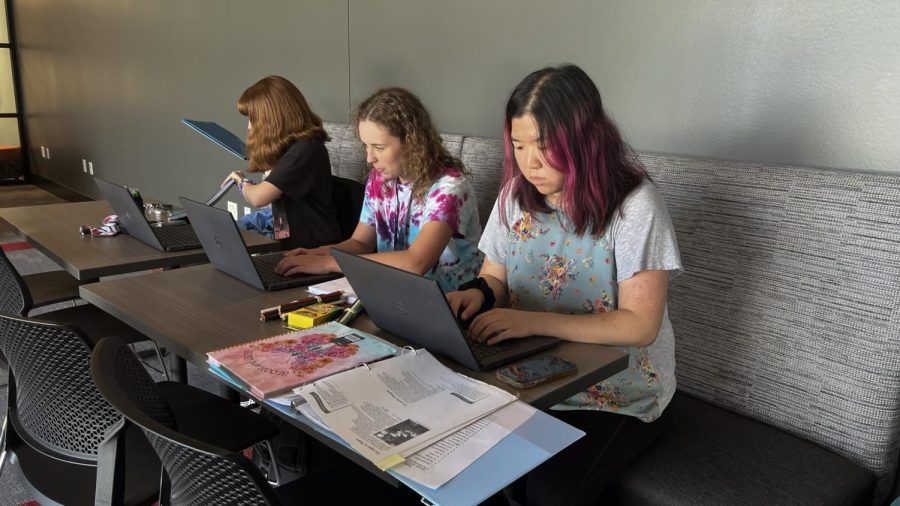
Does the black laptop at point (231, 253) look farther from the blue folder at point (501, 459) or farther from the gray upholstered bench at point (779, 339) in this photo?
the gray upholstered bench at point (779, 339)

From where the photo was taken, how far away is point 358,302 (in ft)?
4.63

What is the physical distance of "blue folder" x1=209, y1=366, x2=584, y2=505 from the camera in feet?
2.59

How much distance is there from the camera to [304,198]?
2.49 m

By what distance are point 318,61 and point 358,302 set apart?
7.79 ft

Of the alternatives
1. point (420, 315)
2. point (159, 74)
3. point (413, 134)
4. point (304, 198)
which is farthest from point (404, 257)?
point (159, 74)

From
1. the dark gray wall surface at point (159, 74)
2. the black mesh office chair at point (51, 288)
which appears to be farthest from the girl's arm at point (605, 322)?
the dark gray wall surface at point (159, 74)

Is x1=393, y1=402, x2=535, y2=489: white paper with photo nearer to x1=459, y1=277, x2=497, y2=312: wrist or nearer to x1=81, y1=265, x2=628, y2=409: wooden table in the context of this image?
x1=81, y1=265, x2=628, y2=409: wooden table

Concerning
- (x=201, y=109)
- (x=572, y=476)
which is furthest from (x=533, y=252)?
(x=201, y=109)

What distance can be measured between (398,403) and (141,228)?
145 cm

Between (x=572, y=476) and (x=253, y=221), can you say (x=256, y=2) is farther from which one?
(x=572, y=476)

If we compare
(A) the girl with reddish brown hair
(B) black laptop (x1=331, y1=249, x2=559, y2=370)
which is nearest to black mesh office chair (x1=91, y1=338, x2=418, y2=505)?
(B) black laptop (x1=331, y1=249, x2=559, y2=370)

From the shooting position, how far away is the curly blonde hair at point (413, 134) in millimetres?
1937

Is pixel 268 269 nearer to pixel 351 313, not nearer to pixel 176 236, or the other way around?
pixel 351 313

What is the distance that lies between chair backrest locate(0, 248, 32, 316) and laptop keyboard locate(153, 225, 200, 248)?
1.37 feet
